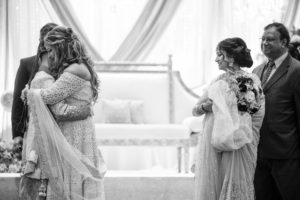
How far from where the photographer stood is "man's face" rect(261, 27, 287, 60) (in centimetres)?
328

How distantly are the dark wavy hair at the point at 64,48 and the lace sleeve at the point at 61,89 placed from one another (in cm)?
8

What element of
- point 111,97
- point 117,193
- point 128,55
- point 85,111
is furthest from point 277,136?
point 128,55

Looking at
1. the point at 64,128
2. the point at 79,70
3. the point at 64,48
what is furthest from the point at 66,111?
the point at 64,48

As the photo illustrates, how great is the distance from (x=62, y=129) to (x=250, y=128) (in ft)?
3.32

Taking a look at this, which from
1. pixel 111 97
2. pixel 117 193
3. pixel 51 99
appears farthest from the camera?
pixel 111 97

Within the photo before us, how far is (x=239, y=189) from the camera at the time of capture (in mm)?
2896

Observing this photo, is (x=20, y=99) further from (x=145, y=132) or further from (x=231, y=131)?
(x=145, y=132)

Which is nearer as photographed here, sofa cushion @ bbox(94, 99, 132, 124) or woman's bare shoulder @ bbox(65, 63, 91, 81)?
woman's bare shoulder @ bbox(65, 63, 91, 81)

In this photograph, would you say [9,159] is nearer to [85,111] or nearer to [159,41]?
[85,111]

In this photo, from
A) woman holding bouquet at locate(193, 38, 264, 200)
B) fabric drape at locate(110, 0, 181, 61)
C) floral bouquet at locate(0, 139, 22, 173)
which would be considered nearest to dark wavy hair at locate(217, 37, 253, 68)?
woman holding bouquet at locate(193, 38, 264, 200)

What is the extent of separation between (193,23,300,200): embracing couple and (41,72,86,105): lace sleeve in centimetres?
77

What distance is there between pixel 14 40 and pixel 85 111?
3.55 metres

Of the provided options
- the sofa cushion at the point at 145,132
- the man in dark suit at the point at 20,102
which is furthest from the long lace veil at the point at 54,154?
the sofa cushion at the point at 145,132

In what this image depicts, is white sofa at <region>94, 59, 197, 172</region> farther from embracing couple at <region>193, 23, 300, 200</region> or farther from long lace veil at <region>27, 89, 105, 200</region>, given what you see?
long lace veil at <region>27, 89, 105, 200</region>
